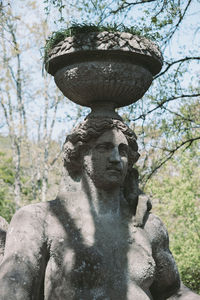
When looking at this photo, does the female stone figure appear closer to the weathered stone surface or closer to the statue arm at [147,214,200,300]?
the statue arm at [147,214,200,300]

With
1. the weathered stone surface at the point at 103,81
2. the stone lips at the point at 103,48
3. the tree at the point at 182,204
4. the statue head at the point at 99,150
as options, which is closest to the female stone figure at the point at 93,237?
the statue head at the point at 99,150

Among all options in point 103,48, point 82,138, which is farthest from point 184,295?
point 103,48

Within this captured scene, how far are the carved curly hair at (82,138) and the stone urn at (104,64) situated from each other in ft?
0.85

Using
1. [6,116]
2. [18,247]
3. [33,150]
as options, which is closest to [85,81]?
[18,247]

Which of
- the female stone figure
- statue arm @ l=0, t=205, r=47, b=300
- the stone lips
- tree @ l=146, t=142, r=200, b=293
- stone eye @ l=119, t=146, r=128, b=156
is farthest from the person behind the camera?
tree @ l=146, t=142, r=200, b=293

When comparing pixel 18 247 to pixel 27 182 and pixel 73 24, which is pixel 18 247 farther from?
pixel 27 182

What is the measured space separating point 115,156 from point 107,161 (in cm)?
8

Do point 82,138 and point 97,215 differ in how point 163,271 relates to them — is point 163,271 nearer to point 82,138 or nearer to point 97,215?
point 97,215

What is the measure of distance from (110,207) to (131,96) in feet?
3.21

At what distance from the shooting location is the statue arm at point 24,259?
3219 millimetres

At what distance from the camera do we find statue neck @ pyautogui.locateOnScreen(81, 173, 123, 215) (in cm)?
384

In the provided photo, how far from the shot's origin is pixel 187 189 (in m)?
19.7

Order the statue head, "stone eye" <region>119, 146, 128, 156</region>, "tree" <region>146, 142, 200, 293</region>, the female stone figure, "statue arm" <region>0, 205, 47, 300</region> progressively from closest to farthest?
"statue arm" <region>0, 205, 47, 300</region> < the female stone figure < the statue head < "stone eye" <region>119, 146, 128, 156</region> < "tree" <region>146, 142, 200, 293</region>

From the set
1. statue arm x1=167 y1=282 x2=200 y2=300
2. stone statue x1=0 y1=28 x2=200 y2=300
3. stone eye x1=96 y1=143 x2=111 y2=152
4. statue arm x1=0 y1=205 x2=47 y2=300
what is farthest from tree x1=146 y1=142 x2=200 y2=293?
statue arm x1=0 y1=205 x2=47 y2=300
